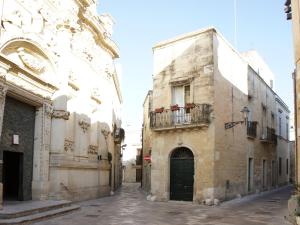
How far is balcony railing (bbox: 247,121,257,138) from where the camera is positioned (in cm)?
1906

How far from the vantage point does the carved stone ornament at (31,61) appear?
11366 millimetres

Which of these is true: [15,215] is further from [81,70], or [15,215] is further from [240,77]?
[240,77]

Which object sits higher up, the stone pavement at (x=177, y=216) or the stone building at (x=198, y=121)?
the stone building at (x=198, y=121)

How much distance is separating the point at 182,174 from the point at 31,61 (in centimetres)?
779

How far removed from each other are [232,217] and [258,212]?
1623mm

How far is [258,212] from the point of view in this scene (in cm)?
1209

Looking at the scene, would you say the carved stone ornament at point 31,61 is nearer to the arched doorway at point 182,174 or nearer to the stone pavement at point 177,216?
the stone pavement at point 177,216

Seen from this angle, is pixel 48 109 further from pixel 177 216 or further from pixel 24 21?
pixel 177 216

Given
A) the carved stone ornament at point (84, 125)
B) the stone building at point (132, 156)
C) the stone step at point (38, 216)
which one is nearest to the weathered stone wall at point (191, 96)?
the carved stone ornament at point (84, 125)

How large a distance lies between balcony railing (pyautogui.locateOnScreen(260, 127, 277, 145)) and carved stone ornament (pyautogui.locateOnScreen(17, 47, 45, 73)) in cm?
1390

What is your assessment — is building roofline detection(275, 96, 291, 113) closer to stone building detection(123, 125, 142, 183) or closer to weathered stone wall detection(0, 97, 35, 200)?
stone building detection(123, 125, 142, 183)

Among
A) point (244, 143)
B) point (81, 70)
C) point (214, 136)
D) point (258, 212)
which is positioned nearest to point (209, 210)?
point (258, 212)

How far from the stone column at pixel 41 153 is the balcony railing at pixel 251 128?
422 inches

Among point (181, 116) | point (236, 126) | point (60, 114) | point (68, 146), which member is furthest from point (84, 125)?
point (236, 126)
